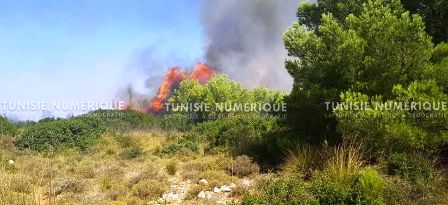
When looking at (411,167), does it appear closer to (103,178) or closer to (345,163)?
(345,163)

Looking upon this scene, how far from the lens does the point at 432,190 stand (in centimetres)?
758

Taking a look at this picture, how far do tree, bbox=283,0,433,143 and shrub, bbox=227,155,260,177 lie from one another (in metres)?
1.54

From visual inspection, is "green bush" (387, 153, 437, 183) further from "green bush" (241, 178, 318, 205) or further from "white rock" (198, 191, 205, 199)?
"white rock" (198, 191, 205, 199)

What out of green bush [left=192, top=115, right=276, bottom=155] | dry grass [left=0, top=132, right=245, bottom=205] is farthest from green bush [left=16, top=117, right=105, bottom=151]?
green bush [left=192, top=115, right=276, bottom=155]

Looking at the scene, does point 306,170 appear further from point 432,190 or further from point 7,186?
point 7,186

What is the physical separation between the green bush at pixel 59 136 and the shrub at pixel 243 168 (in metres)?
10.4

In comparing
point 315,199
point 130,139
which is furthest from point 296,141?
point 130,139

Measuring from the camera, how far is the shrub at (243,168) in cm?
1097

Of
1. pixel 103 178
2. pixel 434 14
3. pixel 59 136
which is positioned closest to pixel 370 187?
pixel 103 178

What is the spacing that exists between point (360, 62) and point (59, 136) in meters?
14.8

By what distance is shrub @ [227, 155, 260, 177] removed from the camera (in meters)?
11.0

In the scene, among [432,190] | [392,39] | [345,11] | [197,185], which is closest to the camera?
[432,190]

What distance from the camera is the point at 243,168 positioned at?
10977 millimetres

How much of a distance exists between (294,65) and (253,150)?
2.57 metres
